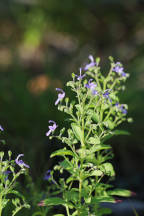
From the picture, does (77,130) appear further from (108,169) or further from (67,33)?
(67,33)

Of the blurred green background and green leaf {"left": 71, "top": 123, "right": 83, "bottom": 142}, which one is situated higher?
the blurred green background

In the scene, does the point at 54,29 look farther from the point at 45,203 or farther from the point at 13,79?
the point at 45,203

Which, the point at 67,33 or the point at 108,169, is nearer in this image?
the point at 108,169

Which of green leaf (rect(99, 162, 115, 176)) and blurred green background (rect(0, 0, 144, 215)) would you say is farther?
blurred green background (rect(0, 0, 144, 215))

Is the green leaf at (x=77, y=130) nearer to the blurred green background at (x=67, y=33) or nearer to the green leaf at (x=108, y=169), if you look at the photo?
the green leaf at (x=108, y=169)

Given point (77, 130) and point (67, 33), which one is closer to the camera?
point (77, 130)

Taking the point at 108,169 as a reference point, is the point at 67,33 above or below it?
above

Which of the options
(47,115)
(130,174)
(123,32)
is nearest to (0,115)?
(47,115)

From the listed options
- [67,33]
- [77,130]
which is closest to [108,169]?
[77,130]

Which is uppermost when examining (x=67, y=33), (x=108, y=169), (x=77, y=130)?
(x=67, y=33)

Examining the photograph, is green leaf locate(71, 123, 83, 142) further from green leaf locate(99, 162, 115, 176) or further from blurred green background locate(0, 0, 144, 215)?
blurred green background locate(0, 0, 144, 215)

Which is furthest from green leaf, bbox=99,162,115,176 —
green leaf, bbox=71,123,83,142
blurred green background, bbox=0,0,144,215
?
blurred green background, bbox=0,0,144,215
